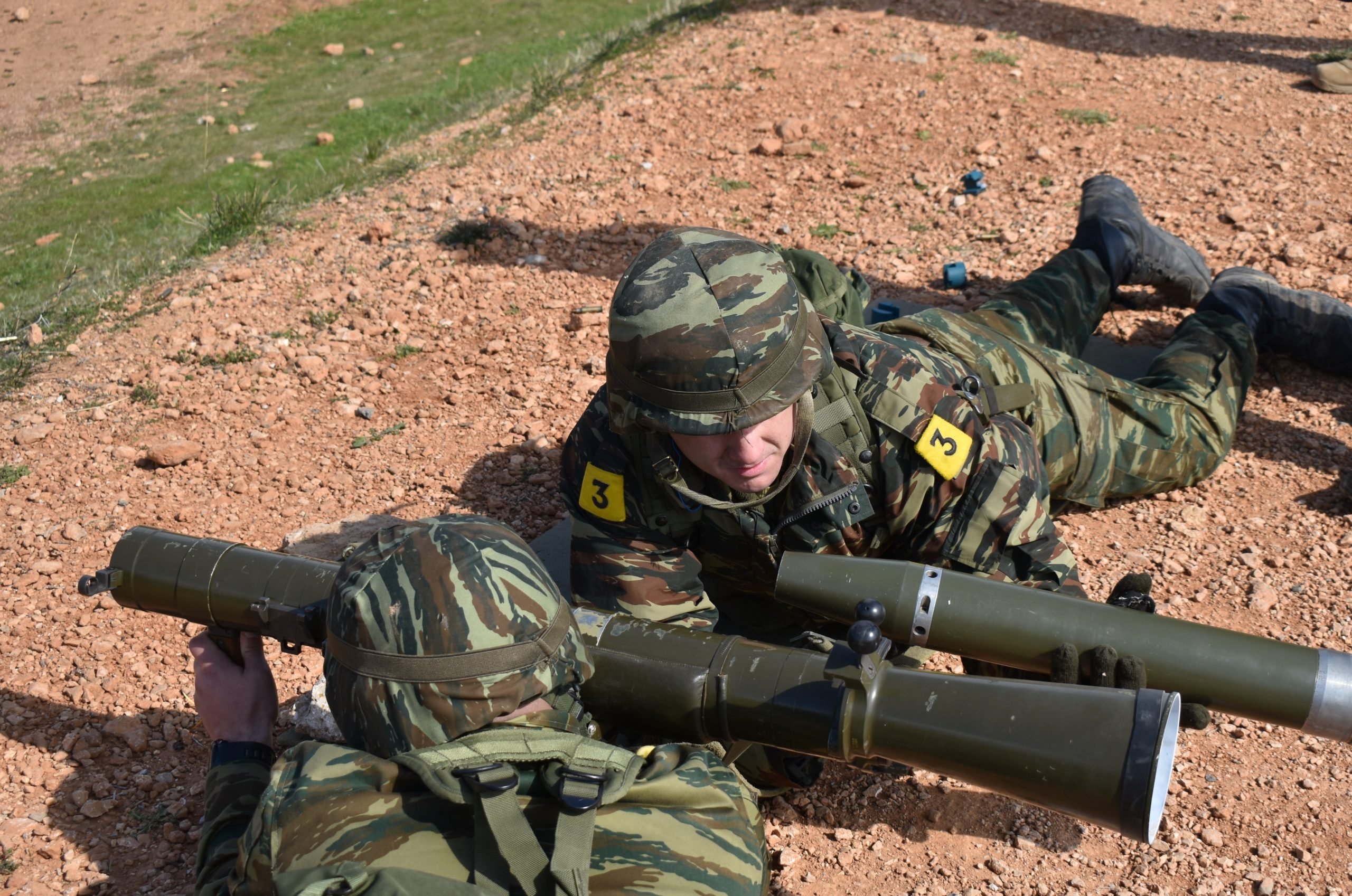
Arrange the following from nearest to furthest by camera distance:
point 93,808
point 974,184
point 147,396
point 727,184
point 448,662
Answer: point 448,662 < point 93,808 < point 147,396 < point 974,184 < point 727,184

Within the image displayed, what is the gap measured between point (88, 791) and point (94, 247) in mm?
6735

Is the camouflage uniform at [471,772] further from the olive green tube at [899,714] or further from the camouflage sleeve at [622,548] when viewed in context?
the camouflage sleeve at [622,548]

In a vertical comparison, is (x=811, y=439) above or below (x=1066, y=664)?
above

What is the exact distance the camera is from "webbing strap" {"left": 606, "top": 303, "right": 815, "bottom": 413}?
2.49 metres

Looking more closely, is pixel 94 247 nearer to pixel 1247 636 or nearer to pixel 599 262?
pixel 599 262

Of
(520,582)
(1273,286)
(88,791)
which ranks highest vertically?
(520,582)

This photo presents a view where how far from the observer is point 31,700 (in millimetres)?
3420

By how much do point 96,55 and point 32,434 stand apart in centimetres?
1072

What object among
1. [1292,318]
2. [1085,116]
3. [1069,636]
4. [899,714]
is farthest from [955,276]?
[899,714]

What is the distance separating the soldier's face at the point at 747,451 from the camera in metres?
2.58

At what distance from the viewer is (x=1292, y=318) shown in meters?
4.14

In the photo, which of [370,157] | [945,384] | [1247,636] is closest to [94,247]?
[370,157]

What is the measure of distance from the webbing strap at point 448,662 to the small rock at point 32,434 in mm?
3333

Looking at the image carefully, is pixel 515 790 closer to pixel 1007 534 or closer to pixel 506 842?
pixel 506 842
